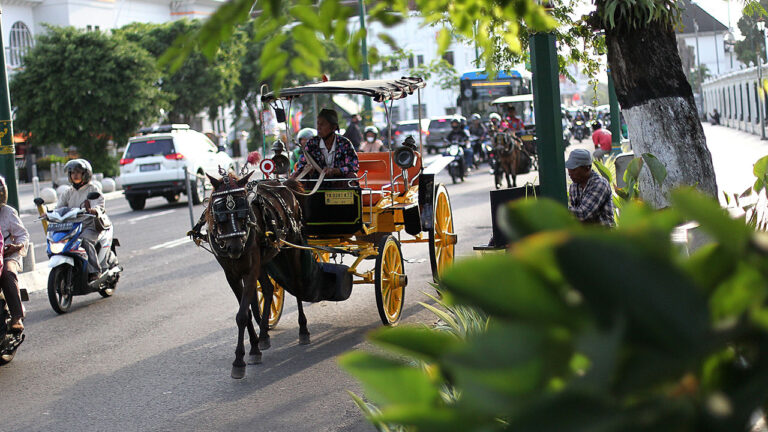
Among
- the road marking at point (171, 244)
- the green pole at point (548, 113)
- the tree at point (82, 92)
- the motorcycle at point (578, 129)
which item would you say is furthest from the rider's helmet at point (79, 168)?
the motorcycle at point (578, 129)

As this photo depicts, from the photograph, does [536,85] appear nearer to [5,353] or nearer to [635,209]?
[5,353]

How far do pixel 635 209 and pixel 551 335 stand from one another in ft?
0.78

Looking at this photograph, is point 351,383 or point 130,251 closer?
point 351,383

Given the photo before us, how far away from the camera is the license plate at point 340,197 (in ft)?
29.4

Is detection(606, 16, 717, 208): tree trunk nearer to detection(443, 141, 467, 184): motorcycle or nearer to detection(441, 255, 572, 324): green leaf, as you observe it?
detection(441, 255, 572, 324): green leaf

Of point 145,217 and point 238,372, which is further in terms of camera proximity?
point 145,217

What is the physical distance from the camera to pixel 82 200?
11.2m

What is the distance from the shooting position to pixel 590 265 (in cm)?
104

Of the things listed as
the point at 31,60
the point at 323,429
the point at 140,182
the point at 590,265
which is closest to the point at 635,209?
the point at 590,265

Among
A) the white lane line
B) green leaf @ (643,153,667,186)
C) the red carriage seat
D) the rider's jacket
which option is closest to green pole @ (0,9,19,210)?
the rider's jacket

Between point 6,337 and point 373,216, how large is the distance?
349 centimetres

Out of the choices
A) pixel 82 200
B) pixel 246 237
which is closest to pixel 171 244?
pixel 82 200

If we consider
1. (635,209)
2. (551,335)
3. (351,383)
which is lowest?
(351,383)

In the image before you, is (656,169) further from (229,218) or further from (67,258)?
(67,258)
